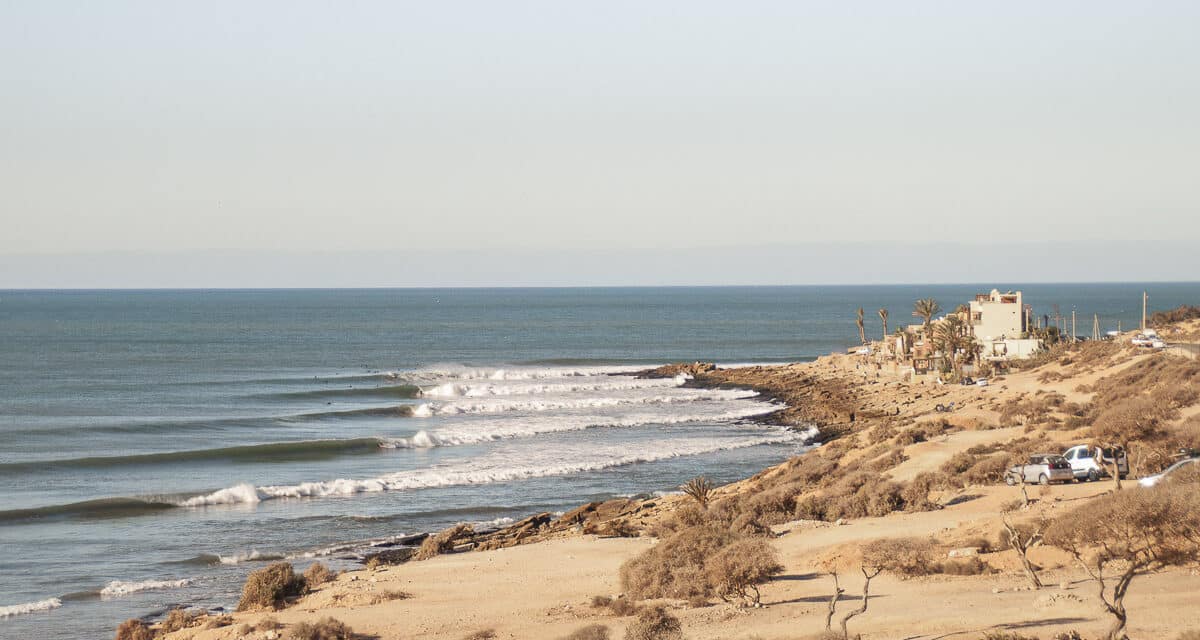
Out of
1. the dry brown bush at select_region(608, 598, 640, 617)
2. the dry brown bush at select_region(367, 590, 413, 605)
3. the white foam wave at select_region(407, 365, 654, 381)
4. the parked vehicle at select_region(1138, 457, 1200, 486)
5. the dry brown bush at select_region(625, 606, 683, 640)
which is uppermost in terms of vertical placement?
the parked vehicle at select_region(1138, 457, 1200, 486)

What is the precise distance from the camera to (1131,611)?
16156mm

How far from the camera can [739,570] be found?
1969 centimetres

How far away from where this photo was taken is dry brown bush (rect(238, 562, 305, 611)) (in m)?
22.7

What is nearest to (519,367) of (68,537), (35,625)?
(68,537)

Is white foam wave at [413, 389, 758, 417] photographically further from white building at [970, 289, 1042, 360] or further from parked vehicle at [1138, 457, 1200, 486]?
parked vehicle at [1138, 457, 1200, 486]

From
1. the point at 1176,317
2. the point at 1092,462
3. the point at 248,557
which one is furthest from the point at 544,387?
the point at 1092,462

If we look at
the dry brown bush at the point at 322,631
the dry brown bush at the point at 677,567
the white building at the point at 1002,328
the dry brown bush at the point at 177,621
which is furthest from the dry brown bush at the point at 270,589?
the white building at the point at 1002,328

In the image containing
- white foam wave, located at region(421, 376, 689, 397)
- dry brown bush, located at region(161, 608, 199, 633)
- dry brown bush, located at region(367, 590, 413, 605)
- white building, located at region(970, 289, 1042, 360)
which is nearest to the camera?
dry brown bush, located at region(161, 608, 199, 633)

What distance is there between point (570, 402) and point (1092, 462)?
43.1 metres

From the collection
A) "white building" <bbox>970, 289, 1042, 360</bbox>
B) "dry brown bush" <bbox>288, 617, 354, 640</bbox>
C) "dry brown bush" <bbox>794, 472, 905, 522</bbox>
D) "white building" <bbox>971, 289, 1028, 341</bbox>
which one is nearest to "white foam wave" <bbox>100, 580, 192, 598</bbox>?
"dry brown bush" <bbox>288, 617, 354, 640</bbox>

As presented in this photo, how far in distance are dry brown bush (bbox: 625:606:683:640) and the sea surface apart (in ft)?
37.0

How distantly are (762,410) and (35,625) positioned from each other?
153ft

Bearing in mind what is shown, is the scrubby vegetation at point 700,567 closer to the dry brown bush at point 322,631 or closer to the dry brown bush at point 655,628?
the dry brown bush at point 655,628

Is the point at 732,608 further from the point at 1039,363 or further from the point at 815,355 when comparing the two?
the point at 815,355
